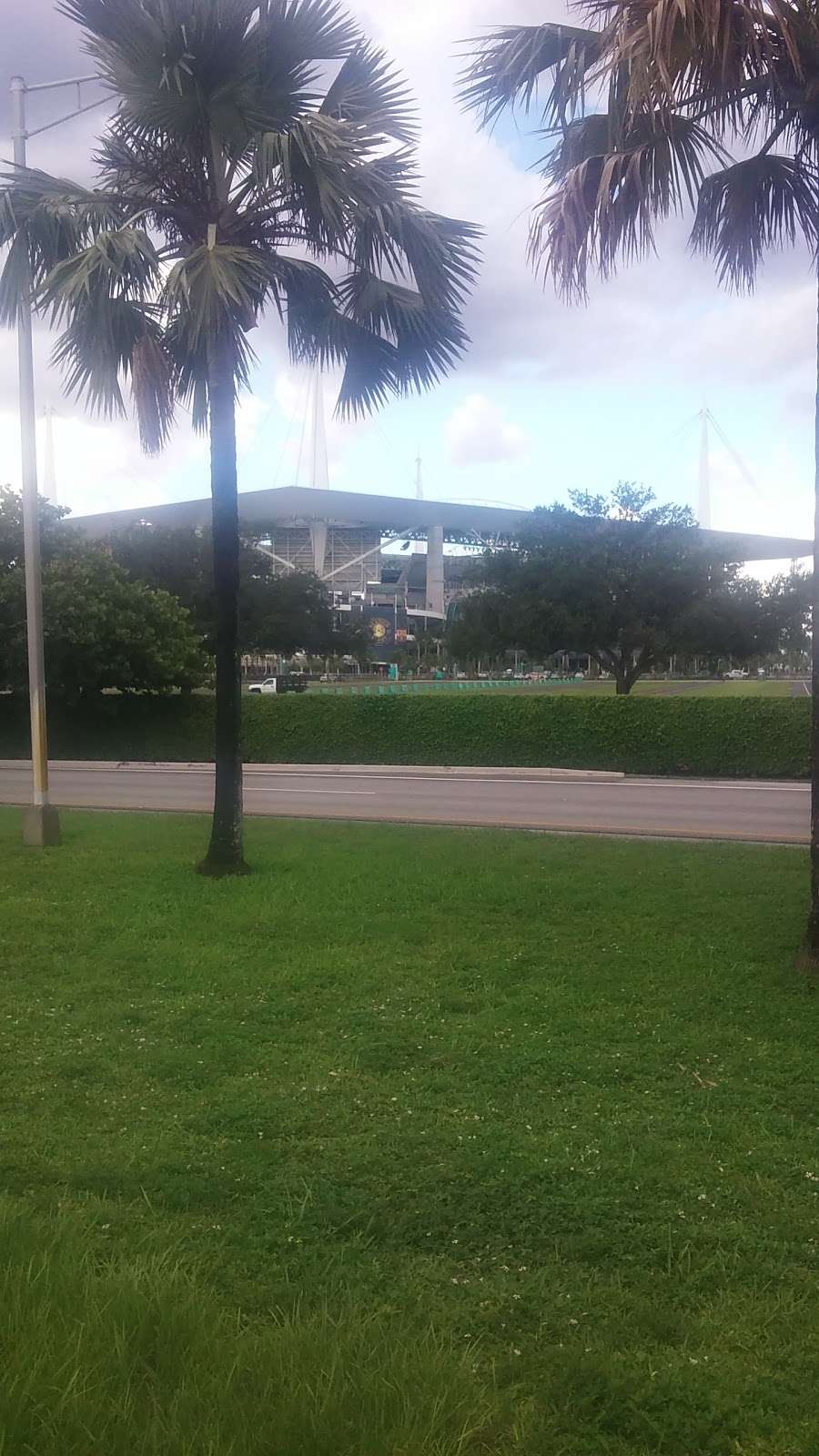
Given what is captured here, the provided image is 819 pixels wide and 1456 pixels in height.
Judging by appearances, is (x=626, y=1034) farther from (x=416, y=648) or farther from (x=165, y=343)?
(x=416, y=648)

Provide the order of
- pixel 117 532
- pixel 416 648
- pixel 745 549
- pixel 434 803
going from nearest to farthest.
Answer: pixel 434 803 < pixel 745 549 < pixel 117 532 < pixel 416 648

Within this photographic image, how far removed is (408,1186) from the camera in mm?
3812

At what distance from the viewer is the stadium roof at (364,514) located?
87438 millimetres

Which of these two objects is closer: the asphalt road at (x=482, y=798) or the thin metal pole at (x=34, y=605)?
the thin metal pole at (x=34, y=605)

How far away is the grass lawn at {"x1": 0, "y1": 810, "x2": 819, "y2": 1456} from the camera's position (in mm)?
2547

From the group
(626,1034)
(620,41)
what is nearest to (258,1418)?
(626,1034)

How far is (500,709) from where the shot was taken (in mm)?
25672

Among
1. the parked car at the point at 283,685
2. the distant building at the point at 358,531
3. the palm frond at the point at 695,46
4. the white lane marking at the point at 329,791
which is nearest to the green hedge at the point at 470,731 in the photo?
the white lane marking at the point at 329,791

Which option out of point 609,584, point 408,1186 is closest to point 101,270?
point 408,1186

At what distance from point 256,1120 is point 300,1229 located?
0.93 metres

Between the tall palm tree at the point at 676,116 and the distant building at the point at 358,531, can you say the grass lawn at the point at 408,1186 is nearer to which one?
the tall palm tree at the point at 676,116

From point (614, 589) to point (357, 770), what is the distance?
16.6 m

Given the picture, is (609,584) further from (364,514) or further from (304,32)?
(364,514)

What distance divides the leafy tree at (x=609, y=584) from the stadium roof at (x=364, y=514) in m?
45.4
